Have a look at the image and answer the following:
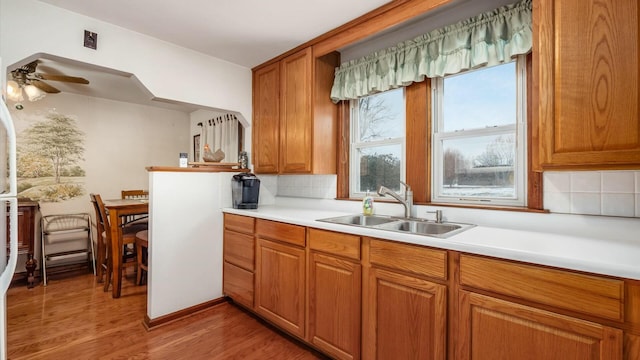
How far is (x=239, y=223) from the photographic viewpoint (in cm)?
254

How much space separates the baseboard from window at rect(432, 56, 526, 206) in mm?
2161

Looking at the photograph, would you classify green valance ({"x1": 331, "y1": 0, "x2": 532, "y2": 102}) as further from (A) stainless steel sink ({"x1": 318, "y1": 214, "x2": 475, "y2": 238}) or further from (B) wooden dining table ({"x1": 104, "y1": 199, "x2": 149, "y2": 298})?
(B) wooden dining table ({"x1": 104, "y1": 199, "x2": 149, "y2": 298})

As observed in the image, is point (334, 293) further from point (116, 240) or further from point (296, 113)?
point (116, 240)

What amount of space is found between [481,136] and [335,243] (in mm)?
1187

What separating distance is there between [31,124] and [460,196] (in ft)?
16.2

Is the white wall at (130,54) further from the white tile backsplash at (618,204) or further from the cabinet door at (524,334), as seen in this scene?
the white tile backsplash at (618,204)

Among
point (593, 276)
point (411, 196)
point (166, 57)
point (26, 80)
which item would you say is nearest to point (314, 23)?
point (166, 57)

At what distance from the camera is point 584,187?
1.46 meters

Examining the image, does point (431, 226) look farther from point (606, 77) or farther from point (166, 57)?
point (166, 57)

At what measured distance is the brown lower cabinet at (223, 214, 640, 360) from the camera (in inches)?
38.7

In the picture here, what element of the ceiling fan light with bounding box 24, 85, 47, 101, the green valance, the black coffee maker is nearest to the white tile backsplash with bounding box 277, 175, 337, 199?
the black coffee maker

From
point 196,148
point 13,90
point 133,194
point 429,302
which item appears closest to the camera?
point 429,302

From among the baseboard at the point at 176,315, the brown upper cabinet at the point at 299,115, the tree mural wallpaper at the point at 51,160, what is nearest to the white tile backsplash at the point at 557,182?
the brown upper cabinet at the point at 299,115

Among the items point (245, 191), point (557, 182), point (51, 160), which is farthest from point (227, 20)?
point (51, 160)
